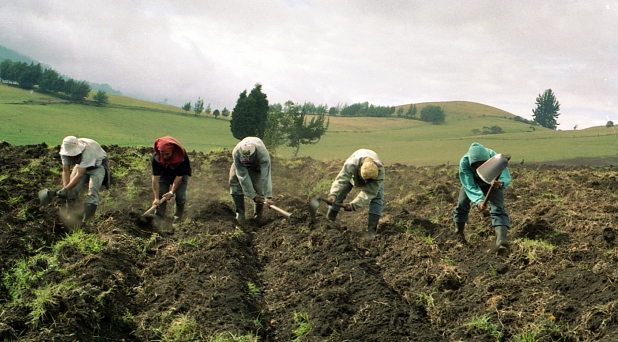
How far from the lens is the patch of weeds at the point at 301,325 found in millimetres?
4760

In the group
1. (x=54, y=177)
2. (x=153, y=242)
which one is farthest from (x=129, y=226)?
(x=54, y=177)

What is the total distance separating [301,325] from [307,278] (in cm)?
112

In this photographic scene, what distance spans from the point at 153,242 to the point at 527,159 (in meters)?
29.0

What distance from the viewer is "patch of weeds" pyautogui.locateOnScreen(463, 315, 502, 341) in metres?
4.59

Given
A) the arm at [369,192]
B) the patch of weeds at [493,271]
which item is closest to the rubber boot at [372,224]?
the arm at [369,192]

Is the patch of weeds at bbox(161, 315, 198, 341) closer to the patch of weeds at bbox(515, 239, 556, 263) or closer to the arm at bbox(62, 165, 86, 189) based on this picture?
the arm at bbox(62, 165, 86, 189)

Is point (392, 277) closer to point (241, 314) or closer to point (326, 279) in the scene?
point (326, 279)

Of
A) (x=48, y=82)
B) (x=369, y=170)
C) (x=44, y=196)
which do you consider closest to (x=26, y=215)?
(x=44, y=196)

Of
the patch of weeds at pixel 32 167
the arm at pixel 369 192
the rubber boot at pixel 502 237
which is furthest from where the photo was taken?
the patch of weeds at pixel 32 167

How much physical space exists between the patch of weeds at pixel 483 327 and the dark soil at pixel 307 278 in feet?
0.06

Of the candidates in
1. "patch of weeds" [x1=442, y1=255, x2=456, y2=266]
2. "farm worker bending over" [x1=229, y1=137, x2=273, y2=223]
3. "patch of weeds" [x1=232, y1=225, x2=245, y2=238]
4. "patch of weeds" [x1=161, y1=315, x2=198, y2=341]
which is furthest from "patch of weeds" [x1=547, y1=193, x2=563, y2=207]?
"patch of weeds" [x1=161, y1=315, x2=198, y2=341]

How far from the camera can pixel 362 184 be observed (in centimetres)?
787

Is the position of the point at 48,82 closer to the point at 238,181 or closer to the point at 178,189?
the point at 178,189

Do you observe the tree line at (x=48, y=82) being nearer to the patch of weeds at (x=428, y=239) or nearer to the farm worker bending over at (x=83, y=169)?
the farm worker bending over at (x=83, y=169)
